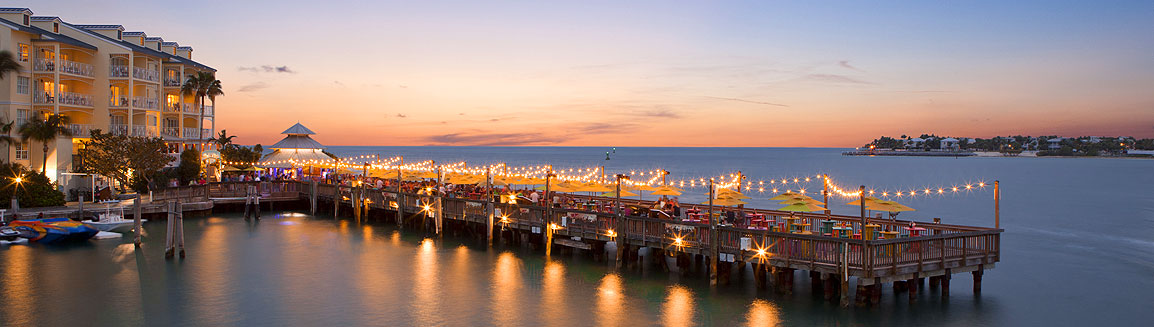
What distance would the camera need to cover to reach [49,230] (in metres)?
32.2

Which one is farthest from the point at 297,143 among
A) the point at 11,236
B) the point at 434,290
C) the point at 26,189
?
the point at 434,290

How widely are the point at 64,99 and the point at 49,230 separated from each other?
1874 cm

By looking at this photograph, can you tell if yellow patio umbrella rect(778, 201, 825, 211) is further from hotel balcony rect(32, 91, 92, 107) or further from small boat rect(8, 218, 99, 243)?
hotel balcony rect(32, 91, 92, 107)

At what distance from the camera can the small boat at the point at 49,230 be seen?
32156 mm

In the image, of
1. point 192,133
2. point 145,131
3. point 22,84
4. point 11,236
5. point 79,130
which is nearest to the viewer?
point 11,236

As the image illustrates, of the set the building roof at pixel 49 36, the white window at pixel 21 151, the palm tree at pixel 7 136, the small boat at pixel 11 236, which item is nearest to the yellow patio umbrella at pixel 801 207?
the small boat at pixel 11 236

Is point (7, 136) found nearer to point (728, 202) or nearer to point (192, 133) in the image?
point (192, 133)

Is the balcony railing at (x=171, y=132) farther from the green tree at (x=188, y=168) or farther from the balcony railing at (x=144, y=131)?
the green tree at (x=188, y=168)

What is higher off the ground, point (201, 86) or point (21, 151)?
point (201, 86)

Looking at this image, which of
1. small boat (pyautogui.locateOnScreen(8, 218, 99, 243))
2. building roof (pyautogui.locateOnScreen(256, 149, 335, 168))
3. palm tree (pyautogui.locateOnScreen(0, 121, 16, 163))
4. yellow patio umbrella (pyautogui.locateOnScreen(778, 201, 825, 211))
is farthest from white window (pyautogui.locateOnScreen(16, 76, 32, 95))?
yellow patio umbrella (pyautogui.locateOnScreen(778, 201, 825, 211))

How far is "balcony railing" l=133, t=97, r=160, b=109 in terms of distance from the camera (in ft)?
169

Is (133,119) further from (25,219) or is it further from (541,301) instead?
(541,301)

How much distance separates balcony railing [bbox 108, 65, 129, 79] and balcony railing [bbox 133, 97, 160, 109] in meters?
1.81

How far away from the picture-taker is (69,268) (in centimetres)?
2752
